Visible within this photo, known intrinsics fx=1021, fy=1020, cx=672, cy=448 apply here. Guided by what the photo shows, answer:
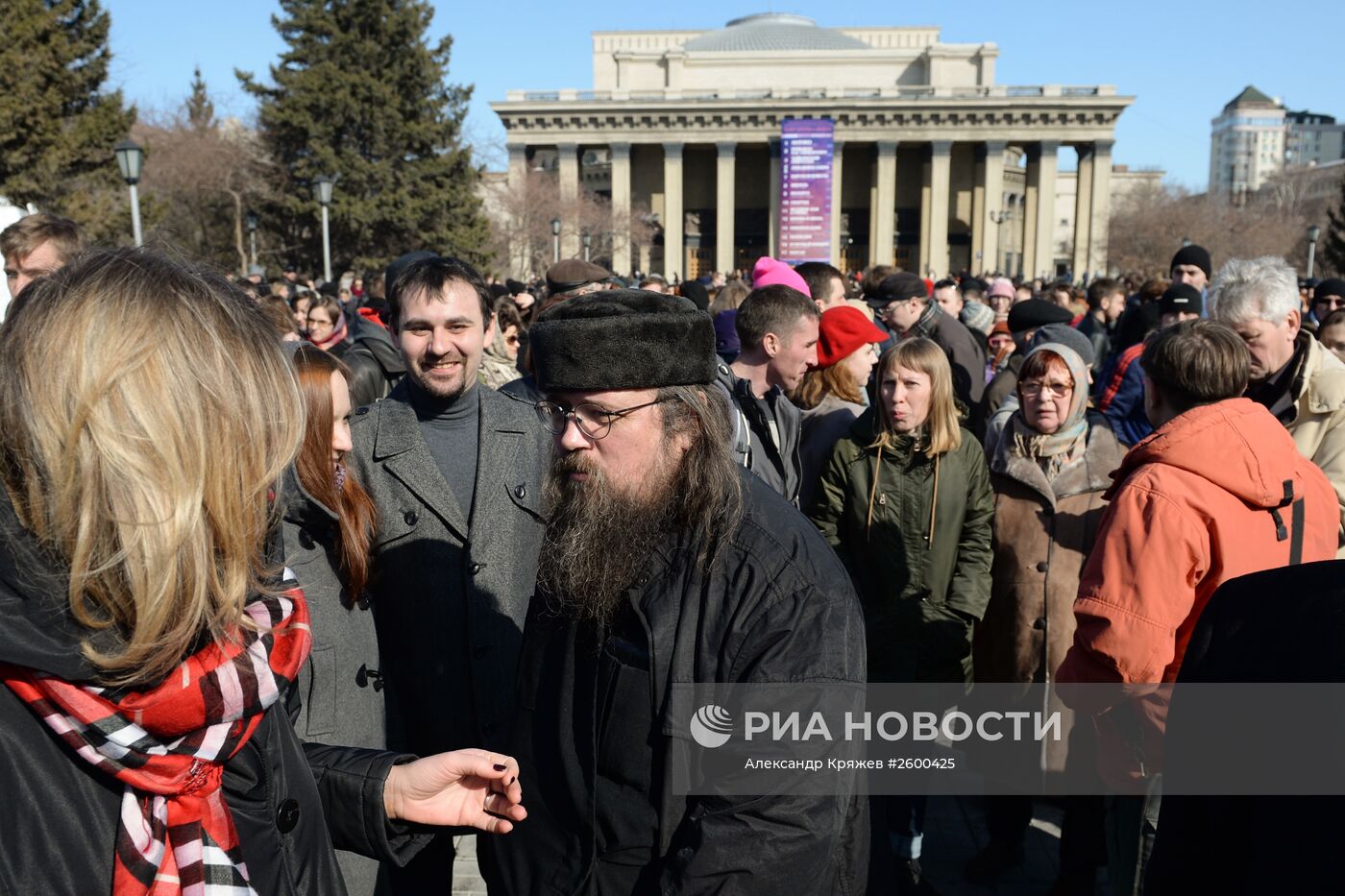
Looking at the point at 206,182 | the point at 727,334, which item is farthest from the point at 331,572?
the point at 206,182

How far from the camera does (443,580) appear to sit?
3.24 metres

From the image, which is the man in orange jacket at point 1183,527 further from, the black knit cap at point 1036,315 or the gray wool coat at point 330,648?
the black knit cap at point 1036,315

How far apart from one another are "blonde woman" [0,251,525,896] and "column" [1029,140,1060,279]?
71.4 meters

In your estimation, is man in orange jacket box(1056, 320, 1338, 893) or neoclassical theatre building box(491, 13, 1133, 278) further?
neoclassical theatre building box(491, 13, 1133, 278)

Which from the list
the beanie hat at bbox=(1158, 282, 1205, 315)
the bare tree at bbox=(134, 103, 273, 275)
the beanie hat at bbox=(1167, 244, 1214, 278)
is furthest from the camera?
the bare tree at bbox=(134, 103, 273, 275)

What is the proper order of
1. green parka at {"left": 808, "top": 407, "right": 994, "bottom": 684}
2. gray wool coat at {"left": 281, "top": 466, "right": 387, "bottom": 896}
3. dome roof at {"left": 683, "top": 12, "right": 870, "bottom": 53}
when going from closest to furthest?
gray wool coat at {"left": 281, "top": 466, "right": 387, "bottom": 896} → green parka at {"left": 808, "top": 407, "right": 994, "bottom": 684} → dome roof at {"left": 683, "top": 12, "right": 870, "bottom": 53}

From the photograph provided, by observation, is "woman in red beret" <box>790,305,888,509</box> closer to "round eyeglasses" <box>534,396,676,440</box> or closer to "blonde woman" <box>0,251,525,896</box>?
"round eyeglasses" <box>534,396,676,440</box>

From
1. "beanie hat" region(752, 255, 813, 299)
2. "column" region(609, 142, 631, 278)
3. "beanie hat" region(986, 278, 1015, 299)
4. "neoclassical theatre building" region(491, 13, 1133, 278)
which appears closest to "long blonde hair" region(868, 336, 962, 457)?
"beanie hat" region(752, 255, 813, 299)

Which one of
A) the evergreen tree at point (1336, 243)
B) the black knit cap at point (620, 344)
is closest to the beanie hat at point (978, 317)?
the black knit cap at point (620, 344)

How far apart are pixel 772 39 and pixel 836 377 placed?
82593 millimetres

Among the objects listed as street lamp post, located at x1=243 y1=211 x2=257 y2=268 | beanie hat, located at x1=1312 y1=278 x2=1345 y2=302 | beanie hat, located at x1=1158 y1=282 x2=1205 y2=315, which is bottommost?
beanie hat, located at x1=1158 y1=282 x2=1205 y2=315

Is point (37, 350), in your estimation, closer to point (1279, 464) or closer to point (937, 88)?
point (1279, 464)

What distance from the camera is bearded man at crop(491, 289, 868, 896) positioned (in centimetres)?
190

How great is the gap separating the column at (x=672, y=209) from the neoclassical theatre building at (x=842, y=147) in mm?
95
